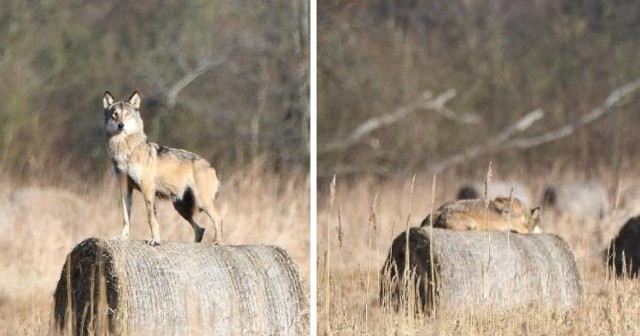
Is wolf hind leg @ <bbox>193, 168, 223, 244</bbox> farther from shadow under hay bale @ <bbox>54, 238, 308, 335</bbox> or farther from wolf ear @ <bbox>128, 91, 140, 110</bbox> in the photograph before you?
wolf ear @ <bbox>128, 91, 140, 110</bbox>

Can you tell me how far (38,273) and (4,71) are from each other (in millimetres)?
4238

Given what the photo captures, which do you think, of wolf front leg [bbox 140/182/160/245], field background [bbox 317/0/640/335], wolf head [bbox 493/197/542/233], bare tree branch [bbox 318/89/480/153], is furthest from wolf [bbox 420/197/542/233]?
bare tree branch [bbox 318/89/480/153]

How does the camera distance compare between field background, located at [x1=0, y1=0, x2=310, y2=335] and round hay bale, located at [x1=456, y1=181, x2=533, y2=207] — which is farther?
round hay bale, located at [x1=456, y1=181, x2=533, y2=207]

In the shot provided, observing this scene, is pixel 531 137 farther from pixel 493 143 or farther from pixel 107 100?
pixel 107 100

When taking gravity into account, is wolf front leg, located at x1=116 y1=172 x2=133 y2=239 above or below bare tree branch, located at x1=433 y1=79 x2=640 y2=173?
below

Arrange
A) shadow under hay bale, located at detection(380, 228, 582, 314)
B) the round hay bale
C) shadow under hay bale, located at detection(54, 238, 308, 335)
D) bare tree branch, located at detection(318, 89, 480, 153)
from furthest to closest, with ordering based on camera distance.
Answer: bare tree branch, located at detection(318, 89, 480, 153)
the round hay bale
shadow under hay bale, located at detection(380, 228, 582, 314)
shadow under hay bale, located at detection(54, 238, 308, 335)

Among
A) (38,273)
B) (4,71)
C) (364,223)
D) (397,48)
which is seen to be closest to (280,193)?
(364,223)

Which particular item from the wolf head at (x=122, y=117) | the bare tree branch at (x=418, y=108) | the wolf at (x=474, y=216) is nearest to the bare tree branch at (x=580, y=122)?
the bare tree branch at (x=418, y=108)

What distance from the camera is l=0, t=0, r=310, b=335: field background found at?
12.5 metres

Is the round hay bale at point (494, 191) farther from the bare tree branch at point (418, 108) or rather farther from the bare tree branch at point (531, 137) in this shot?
the bare tree branch at point (418, 108)

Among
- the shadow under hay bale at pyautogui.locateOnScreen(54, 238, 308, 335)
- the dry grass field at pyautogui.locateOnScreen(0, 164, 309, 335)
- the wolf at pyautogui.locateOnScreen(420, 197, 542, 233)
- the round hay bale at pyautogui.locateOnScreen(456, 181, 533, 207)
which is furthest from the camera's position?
the round hay bale at pyautogui.locateOnScreen(456, 181, 533, 207)

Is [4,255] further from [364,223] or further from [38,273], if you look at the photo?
[364,223]

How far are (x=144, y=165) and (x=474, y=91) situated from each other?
546 inches

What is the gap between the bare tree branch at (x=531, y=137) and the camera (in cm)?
1923
